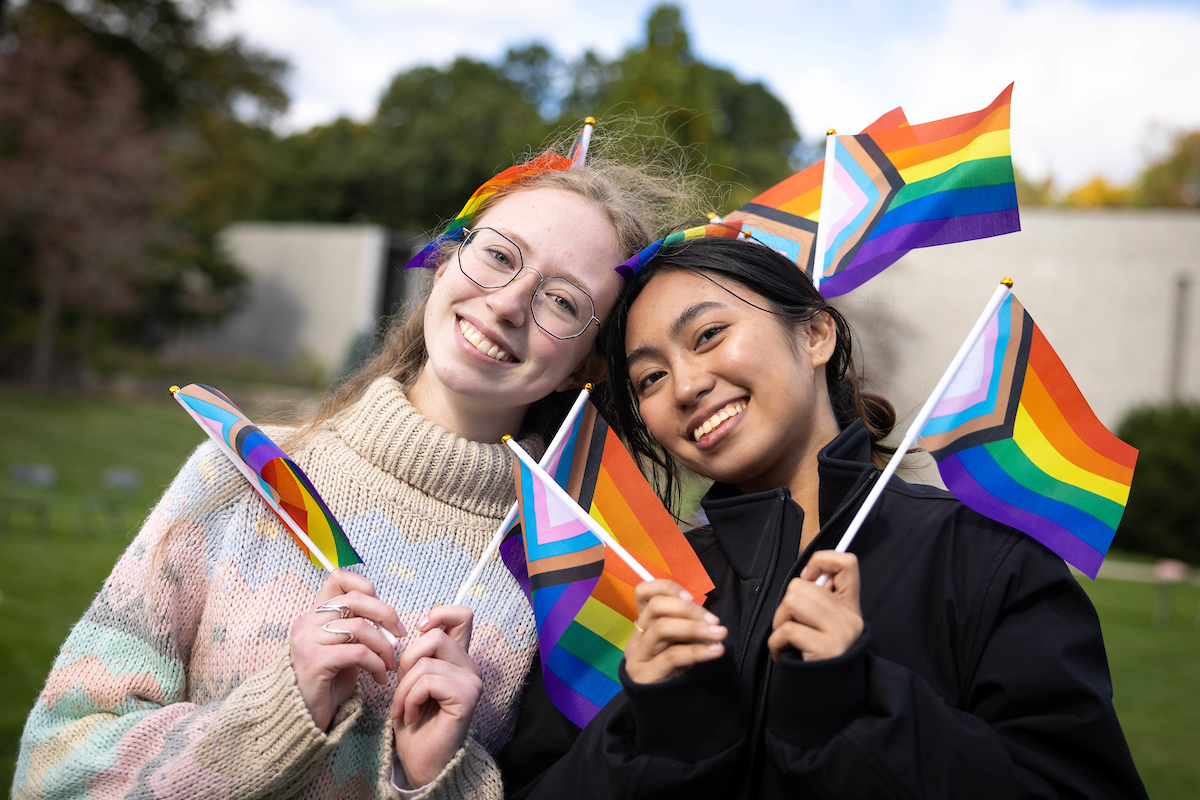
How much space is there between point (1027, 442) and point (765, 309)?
23.9 inches

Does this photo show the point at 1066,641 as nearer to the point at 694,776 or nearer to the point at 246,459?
the point at 694,776

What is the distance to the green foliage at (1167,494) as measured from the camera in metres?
15.7

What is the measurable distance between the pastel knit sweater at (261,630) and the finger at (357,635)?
0.10 m

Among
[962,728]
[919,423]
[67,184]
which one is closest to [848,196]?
[919,423]

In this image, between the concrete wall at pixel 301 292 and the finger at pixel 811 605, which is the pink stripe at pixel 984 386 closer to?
the finger at pixel 811 605

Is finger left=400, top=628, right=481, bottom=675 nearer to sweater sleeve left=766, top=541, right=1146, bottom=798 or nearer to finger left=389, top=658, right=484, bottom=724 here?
finger left=389, top=658, right=484, bottom=724

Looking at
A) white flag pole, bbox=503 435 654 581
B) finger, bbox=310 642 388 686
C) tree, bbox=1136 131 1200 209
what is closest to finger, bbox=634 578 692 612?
white flag pole, bbox=503 435 654 581

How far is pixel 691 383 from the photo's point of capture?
2.01 m

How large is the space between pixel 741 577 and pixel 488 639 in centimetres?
60

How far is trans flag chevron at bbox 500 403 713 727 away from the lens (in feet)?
6.43

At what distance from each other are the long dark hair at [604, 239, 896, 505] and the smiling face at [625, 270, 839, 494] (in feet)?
0.09

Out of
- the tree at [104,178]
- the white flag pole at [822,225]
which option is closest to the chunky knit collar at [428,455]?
the white flag pole at [822,225]

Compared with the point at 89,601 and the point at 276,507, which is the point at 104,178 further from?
the point at 276,507

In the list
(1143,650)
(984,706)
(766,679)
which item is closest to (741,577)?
(766,679)
